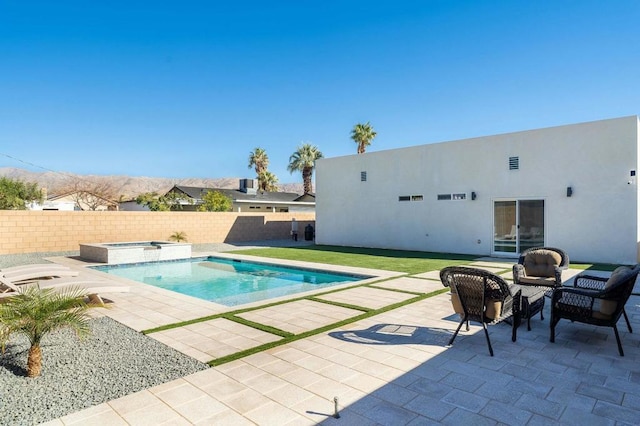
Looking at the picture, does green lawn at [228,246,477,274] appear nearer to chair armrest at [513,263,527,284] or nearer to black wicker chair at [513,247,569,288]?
black wicker chair at [513,247,569,288]

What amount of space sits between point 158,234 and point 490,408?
18.4 metres

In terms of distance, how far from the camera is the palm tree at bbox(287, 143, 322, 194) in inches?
1656

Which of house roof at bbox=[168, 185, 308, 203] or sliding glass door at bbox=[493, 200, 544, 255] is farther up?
house roof at bbox=[168, 185, 308, 203]

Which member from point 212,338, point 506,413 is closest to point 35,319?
point 212,338

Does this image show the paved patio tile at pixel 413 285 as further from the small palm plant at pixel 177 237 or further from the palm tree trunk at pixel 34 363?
the small palm plant at pixel 177 237

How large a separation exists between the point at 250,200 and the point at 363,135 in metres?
12.1

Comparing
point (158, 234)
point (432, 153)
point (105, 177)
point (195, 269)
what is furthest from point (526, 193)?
point (105, 177)

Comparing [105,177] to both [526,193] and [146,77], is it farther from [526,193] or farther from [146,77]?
[526,193]

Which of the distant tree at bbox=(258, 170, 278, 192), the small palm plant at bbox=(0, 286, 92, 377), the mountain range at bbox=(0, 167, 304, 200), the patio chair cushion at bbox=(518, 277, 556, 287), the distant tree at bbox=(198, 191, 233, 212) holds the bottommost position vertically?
the patio chair cushion at bbox=(518, 277, 556, 287)

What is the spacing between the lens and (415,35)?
14305 mm

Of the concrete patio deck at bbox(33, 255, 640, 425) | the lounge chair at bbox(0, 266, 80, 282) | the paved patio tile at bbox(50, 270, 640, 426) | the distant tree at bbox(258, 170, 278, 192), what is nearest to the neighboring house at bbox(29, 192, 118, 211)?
the distant tree at bbox(258, 170, 278, 192)

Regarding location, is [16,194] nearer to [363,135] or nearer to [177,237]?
[177,237]

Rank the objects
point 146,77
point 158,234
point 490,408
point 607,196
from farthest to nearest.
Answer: point 146,77
point 158,234
point 607,196
point 490,408

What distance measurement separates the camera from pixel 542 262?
7.21 meters
